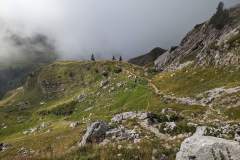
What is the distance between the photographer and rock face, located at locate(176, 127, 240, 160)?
1753 centimetres

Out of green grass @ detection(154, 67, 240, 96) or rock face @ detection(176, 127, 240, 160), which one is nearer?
rock face @ detection(176, 127, 240, 160)

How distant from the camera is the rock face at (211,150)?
57.5 ft

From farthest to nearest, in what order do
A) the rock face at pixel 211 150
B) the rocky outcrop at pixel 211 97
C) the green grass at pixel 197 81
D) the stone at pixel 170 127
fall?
1. the green grass at pixel 197 81
2. the rocky outcrop at pixel 211 97
3. the stone at pixel 170 127
4. the rock face at pixel 211 150

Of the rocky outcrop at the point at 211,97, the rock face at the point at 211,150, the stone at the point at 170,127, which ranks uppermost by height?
the rock face at the point at 211,150

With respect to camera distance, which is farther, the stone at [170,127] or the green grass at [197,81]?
the green grass at [197,81]

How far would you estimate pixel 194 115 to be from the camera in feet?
290

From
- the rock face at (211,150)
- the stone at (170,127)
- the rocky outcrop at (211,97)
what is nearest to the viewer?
the rock face at (211,150)

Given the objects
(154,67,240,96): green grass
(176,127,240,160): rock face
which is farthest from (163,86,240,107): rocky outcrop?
(176,127,240,160): rock face

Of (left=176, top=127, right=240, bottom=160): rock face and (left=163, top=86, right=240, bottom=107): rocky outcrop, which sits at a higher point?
(left=176, top=127, right=240, bottom=160): rock face

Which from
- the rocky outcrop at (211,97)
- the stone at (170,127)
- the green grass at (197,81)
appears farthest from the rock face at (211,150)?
the green grass at (197,81)

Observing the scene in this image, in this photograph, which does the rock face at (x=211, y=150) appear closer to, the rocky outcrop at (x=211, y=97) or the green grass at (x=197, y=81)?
the rocky outcrop at (x=211, y=97)

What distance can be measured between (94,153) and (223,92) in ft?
272

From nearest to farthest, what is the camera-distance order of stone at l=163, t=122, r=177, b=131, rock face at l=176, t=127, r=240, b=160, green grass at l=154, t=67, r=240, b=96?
1. rock face at l=176, t=127, r=240, b=160
2. stone at l=163, t=122, r=177, b=131
3. green grass at l=154, t=67, r=240, b=96

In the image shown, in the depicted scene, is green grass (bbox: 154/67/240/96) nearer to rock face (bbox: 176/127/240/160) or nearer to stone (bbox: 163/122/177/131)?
stone (bbox: 163/122/177/131)
